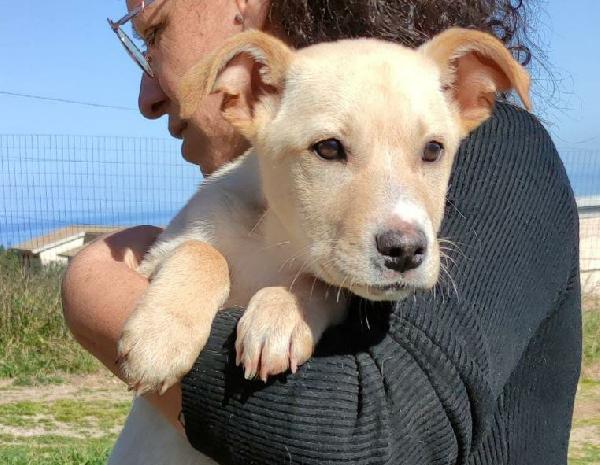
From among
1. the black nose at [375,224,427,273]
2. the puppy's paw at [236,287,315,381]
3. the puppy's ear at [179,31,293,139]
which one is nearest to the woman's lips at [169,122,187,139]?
the puppy's ear at [179,31,293,139]

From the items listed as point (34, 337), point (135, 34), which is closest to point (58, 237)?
point (34, 337)

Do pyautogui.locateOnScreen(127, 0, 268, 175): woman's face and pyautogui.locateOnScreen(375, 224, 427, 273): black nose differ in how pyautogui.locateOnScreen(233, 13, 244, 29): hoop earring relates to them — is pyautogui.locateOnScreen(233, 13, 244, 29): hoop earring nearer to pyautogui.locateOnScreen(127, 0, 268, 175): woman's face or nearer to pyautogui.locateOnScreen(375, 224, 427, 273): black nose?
pyautogui.locateOnScreen(127, 0, 268, 175): woman's face

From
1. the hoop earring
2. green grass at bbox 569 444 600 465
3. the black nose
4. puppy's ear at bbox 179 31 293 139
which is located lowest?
green grass at bbox 569 444 600 465

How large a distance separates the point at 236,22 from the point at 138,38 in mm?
517

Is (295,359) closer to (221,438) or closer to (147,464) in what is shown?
(221,438)

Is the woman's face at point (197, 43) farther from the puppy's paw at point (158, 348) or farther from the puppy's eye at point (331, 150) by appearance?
the puppy's paw at point (158, 348)

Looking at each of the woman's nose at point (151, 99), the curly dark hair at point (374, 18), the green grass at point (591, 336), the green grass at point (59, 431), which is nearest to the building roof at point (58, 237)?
the green grass at point (59, 431)

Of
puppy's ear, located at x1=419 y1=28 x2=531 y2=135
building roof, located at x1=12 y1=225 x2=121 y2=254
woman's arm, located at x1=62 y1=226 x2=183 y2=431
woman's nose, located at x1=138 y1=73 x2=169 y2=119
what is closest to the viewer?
woman's arm, located at x1=62 y1=226 x2=183 y2=431

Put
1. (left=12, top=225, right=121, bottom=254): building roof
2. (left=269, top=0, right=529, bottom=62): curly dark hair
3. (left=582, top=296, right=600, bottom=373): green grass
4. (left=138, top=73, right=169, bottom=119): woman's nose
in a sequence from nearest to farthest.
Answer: (left=269, top=0, right=529, bottom=62): curly dark hair, (left=138, top=73, right=169, bottom=119): woman's nose, (left=582, top=296, right=600, bottom=373): green grass, (left=12, top=225, right=121, bottom=254): building roof

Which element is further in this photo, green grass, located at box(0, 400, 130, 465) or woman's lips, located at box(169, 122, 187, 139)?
green grass, located at box(0, 400, 130, 465)

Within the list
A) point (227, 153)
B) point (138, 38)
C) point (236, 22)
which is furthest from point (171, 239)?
point (138, 38)

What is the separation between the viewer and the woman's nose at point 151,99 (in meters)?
3.11

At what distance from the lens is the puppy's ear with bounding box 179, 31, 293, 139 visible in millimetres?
2215

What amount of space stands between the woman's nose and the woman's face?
86mm
